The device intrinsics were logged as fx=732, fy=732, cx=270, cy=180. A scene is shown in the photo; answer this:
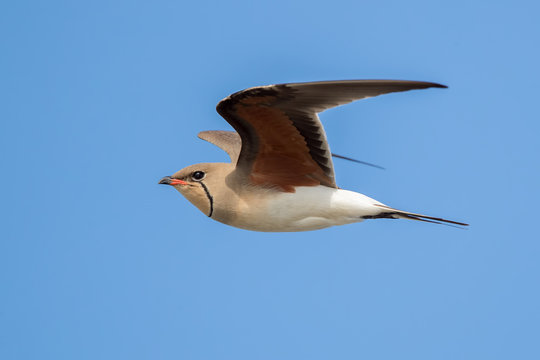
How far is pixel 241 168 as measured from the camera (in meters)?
6.61

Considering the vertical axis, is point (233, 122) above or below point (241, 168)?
above

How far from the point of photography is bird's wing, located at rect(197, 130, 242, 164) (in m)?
7.97

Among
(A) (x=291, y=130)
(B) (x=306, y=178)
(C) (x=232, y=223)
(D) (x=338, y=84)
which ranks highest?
(D) (x=338, y=84)

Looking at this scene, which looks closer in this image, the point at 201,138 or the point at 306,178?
the point at 306,178

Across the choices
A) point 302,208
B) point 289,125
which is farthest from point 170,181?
point 289,125

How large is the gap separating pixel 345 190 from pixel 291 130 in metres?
0.90

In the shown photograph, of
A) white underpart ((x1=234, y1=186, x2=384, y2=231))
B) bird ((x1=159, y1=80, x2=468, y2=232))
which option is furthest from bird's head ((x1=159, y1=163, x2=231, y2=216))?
white underpart ((x1=234, y1=186, x2=384, y2=231))

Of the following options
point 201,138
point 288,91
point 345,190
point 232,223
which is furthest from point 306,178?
point 201,138

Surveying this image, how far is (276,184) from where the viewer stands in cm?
662

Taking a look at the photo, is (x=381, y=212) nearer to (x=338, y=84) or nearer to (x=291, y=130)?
(x=291, y=130)

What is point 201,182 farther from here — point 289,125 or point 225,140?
point 225,140

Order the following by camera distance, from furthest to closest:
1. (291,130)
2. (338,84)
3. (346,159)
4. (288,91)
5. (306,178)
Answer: (346,159)
(306,178)
(291,130)
(288,91)
(338,84)

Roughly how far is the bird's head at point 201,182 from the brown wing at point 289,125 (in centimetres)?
24

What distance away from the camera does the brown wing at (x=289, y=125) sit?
17.0 ft
